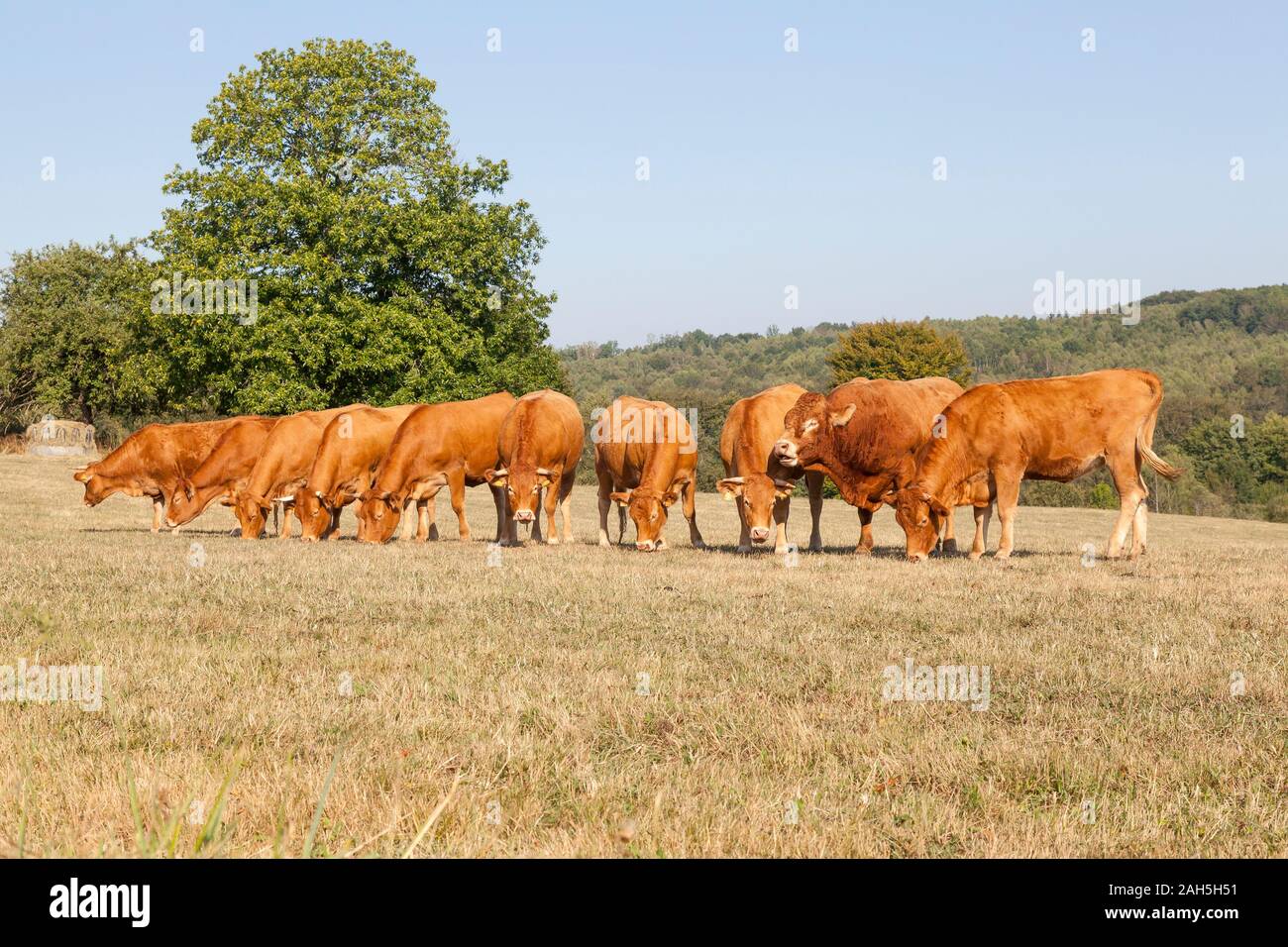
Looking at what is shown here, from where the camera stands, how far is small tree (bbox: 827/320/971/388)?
66750 mm

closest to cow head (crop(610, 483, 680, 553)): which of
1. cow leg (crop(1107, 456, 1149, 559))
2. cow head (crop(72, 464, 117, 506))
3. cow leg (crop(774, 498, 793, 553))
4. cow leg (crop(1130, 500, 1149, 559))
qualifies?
cow leg (crop(774, 498, 793, 553))

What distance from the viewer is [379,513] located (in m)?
18.5

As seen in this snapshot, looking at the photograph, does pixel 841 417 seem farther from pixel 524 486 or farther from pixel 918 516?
pixel 524 486

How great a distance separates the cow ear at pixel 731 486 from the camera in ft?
49.2

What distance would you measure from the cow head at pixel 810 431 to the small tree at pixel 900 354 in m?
51.6

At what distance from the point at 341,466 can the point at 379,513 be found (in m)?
2.02

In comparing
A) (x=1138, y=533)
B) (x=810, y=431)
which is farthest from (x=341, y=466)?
(x=1138, y=533)

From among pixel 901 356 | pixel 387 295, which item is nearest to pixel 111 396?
pixel 387 295

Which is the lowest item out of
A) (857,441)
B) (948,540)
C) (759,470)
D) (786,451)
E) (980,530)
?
(948,540)

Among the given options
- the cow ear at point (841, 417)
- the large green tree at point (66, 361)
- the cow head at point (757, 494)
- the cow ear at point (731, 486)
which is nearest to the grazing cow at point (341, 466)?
the cow ear at point (731, 486)

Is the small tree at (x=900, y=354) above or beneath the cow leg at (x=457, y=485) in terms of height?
above

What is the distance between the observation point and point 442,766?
4613mm

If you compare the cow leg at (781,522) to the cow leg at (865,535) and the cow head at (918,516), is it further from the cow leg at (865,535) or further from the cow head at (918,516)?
the cow head at (918,516)

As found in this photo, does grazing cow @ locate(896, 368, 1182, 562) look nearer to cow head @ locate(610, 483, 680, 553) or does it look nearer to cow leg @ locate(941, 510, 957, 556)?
cow leg @ locate(941, 510, 957, 556)
